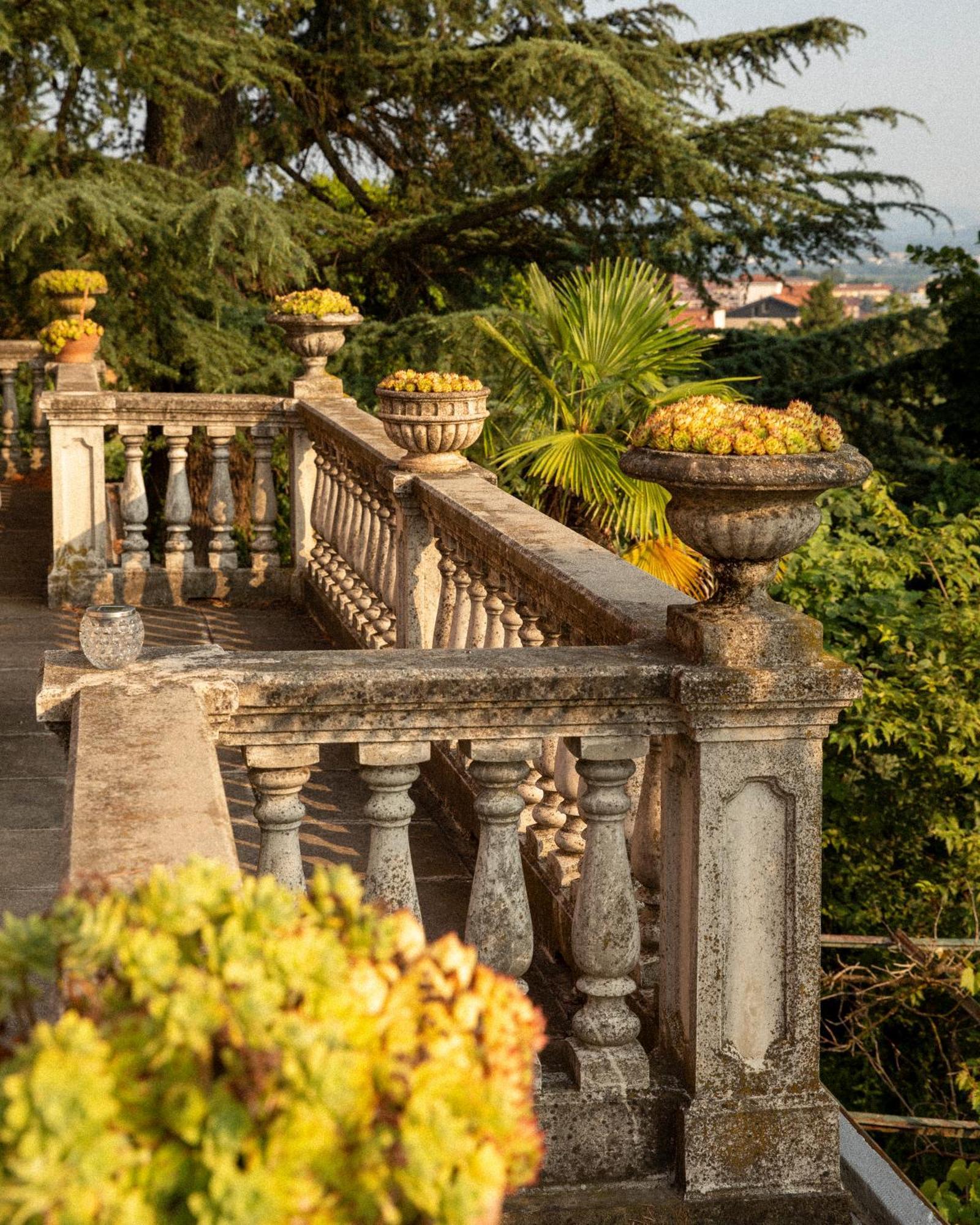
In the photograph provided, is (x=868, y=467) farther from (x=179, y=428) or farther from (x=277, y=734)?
(x=179, y=428)

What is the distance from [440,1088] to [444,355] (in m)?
12.5

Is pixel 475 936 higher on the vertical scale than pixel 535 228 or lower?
lower

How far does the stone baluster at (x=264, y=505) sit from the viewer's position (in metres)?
8.95

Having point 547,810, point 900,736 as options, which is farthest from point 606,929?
point 900,736

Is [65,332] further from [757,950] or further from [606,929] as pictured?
[757,950]

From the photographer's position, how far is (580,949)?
139 inches

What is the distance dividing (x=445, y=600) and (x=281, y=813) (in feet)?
7.78

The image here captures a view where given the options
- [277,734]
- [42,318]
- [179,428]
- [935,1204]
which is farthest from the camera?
[42,318]

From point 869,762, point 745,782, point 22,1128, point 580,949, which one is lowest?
point 869,762

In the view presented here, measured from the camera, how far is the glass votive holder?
3424mm

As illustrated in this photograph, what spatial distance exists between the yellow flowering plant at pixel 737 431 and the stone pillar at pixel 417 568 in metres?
2.67

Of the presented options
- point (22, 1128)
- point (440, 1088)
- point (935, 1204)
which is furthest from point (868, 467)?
point (935, 1204)

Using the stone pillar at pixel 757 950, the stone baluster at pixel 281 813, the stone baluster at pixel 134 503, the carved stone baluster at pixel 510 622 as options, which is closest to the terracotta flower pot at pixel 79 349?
the stone baluster at pixel 134 503

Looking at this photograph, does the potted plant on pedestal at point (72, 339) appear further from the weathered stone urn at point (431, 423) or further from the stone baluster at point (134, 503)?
the weathered stone urn at point (431, 423)
